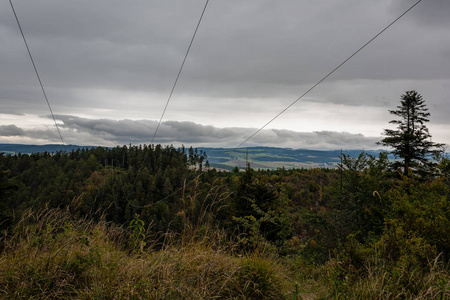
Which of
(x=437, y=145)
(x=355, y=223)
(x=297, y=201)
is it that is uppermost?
(x=437, y=145)

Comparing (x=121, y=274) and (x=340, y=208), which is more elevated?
(x=121, y=274)

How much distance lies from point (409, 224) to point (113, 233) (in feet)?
27.8

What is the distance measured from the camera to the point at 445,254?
18.7 feet

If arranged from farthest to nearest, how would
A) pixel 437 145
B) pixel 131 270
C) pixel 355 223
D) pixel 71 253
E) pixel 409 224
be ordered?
pixel 437 145
pixel 355 223
pixel 409 224
pixel 71 253
pixel 131 270

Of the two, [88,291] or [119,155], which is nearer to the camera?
[88,291]

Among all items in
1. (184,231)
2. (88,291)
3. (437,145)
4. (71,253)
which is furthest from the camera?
(437,145)

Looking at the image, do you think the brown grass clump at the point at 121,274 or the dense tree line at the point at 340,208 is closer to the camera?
the brown grass clump at the point at 121,274

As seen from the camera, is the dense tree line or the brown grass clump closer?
the brown grass clump

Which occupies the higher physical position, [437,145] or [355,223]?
[437,145]

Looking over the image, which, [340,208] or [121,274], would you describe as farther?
[340,208]

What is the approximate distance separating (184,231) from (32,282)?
7.22 ft

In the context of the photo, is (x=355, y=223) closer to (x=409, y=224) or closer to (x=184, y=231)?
(x=409, y=224)

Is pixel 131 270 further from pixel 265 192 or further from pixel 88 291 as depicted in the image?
pixel 265 192

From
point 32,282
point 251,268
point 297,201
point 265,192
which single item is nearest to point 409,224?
point 251,268
